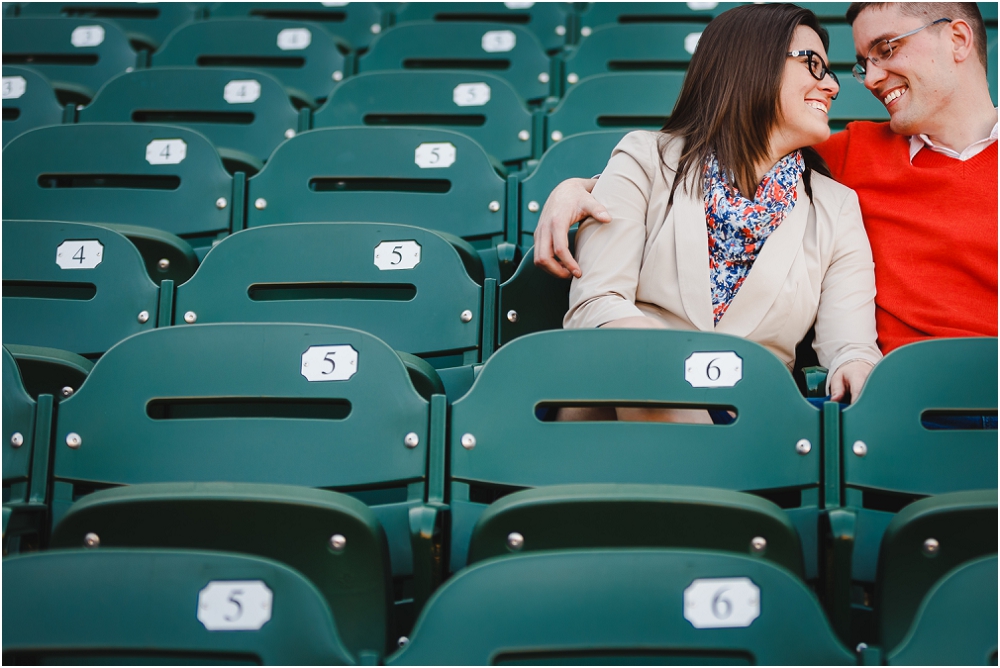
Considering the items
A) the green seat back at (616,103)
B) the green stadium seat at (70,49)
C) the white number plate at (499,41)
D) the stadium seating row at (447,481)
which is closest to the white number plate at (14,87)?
the green stadium seat at (70,49)

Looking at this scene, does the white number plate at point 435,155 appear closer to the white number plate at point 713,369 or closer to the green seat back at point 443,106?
the green seat back at point 443,106

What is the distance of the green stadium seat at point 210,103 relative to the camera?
2.22m

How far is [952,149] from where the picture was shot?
4.96ft

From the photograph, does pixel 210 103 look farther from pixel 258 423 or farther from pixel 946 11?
Result: pixel 946 11

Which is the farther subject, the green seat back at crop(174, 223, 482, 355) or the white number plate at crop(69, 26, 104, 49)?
the white number plate at crop(69, 26, 104, 49)

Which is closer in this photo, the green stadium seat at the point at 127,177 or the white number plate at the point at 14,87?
the green stadium seat at the point at 127,177

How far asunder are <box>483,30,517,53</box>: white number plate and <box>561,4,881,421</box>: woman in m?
1.19

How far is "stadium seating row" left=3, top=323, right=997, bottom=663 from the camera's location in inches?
29.8

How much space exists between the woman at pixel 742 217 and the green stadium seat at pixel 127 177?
2.74 ft

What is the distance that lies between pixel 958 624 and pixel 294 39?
95.7 inches

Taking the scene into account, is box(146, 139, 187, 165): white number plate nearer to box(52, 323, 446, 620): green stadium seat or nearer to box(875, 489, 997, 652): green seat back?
box(52, 323, 446, 620): green stadium seat

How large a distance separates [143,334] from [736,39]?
99cm

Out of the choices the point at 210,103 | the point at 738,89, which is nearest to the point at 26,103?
the point at 210,103

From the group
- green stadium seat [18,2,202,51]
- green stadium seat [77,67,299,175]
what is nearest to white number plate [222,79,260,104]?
green stadium seat [77,67,299,175]
